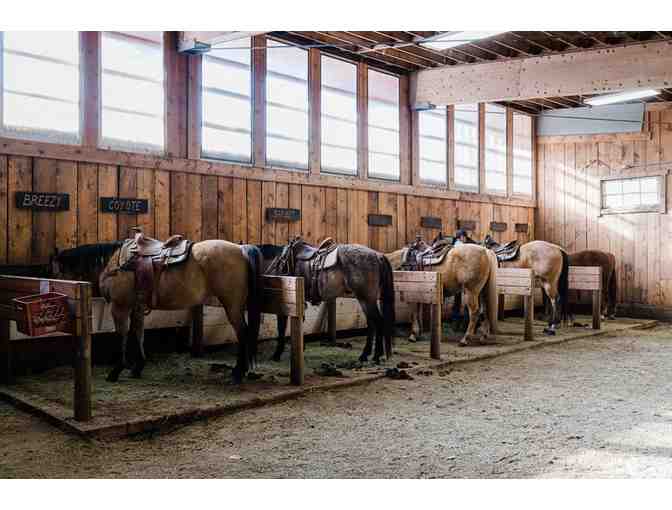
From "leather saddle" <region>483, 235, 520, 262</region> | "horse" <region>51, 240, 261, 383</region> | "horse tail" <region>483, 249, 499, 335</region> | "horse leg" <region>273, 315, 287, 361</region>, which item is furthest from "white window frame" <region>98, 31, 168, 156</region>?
"leather saddle" <region>483, 235, 520, 262</region>

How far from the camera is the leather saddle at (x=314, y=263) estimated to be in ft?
18.9

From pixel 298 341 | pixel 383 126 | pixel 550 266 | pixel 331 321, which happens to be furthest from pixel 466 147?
pixel 298 341

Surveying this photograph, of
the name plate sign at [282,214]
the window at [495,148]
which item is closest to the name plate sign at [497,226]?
the window at [495,148]

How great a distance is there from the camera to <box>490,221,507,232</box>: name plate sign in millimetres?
10477

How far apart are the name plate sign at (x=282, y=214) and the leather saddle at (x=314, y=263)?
128cm

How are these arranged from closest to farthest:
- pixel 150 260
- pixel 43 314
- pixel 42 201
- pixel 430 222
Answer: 1. pixel 43 314
2. pixel 150 260
3. pixel 42 201
4. pixel 430 222

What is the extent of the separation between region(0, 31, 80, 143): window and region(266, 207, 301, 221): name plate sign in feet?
7.49

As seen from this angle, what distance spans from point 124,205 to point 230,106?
5.83 ft

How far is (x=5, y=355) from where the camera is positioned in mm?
4797

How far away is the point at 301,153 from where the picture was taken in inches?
299

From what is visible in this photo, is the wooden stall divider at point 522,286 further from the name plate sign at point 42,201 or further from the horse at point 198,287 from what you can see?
the name plate sign at point 42,201

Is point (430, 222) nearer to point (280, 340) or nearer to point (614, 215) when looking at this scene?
point (614, 215)

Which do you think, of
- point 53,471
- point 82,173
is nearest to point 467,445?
point 53,471
